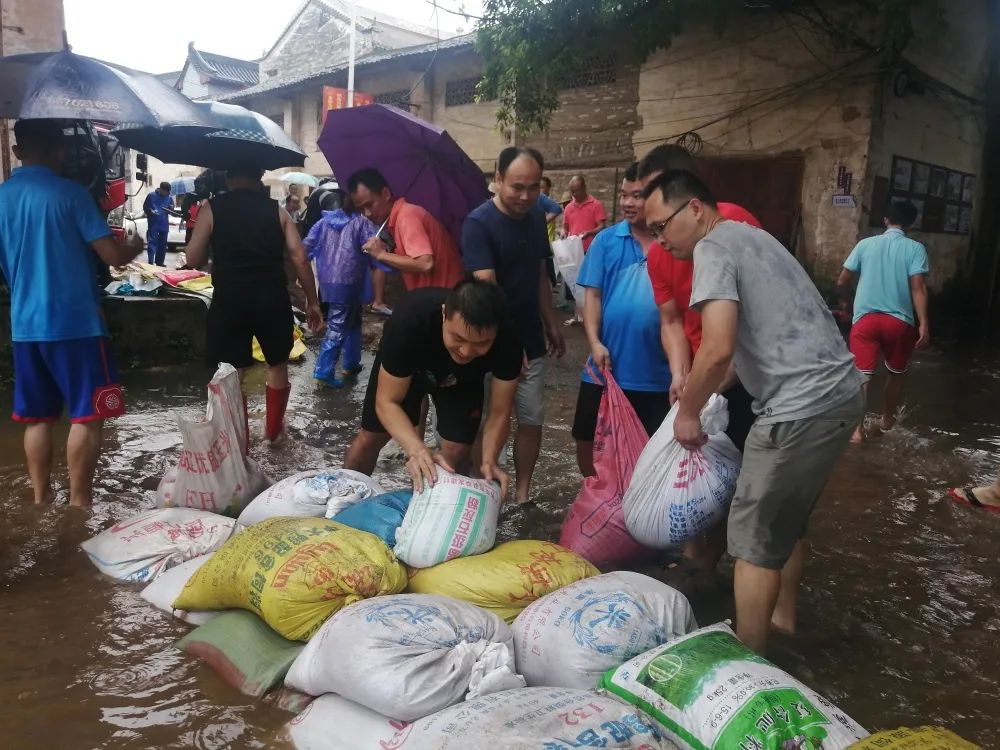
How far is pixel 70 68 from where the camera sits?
312 centimetres

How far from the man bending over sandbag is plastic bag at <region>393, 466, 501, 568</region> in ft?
0.23

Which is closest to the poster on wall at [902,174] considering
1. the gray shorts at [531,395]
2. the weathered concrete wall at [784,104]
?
the weathered concrete wall at [784,104]

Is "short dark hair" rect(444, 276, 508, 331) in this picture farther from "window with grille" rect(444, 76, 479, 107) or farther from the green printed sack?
"window with grille" rect(444, 76, 479, 107)

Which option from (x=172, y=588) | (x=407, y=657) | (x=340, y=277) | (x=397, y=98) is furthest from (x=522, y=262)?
(x=397, y=98)

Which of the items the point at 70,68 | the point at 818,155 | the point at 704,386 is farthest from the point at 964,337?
the point at 70,68

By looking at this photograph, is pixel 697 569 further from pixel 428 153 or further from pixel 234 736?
pixel 428 153

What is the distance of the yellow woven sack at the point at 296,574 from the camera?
7.22ft

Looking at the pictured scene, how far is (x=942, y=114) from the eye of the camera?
34.7ft

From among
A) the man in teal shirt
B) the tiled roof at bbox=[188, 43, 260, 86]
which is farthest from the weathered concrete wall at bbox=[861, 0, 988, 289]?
the tiled roof at bbox=[188, 43, 260, 86]

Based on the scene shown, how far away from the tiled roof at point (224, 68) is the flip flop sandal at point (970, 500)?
32.7 meters

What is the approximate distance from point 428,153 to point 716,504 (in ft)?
7.70

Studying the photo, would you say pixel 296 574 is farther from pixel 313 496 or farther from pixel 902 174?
pixel 902 174

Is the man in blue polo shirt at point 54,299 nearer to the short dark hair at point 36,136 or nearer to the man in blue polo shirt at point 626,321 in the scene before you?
the short dark hair at point 36,136

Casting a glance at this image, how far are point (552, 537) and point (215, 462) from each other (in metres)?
1.44
